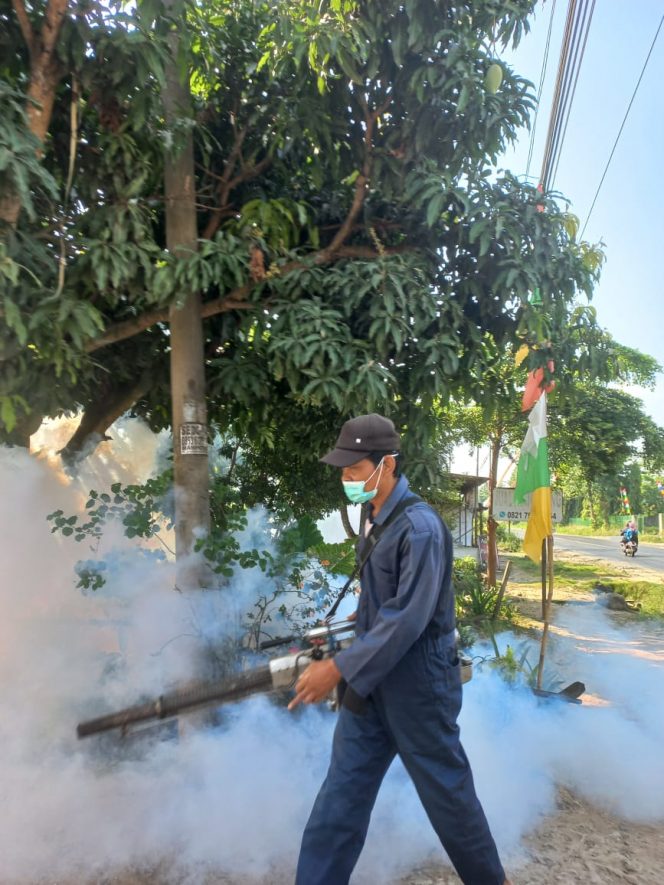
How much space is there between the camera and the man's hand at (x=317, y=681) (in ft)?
6.61

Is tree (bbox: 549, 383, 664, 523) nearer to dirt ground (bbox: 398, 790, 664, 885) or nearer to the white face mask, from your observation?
dirt ground (bbox: 398, 790, 664, 885)

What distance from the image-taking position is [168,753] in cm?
316

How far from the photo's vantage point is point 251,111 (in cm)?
402

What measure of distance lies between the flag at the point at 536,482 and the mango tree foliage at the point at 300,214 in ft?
3.75

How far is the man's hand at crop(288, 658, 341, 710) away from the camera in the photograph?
201cm

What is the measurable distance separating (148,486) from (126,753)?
137 cm

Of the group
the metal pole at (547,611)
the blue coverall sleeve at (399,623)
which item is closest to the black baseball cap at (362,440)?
the blue coverall sleeve at (399,623)

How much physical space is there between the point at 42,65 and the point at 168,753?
3.33 meters

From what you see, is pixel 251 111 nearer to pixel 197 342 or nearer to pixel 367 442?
pixel 197 342

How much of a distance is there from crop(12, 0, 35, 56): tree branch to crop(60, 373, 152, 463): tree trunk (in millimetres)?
1962

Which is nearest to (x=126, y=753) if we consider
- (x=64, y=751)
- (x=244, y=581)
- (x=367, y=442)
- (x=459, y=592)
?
(x=64, y=751)

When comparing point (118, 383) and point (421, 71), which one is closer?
point (421, 71)

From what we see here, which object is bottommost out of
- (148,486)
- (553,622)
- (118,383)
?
(553,622)

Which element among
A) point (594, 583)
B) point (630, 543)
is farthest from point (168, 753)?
point (630, 543)
